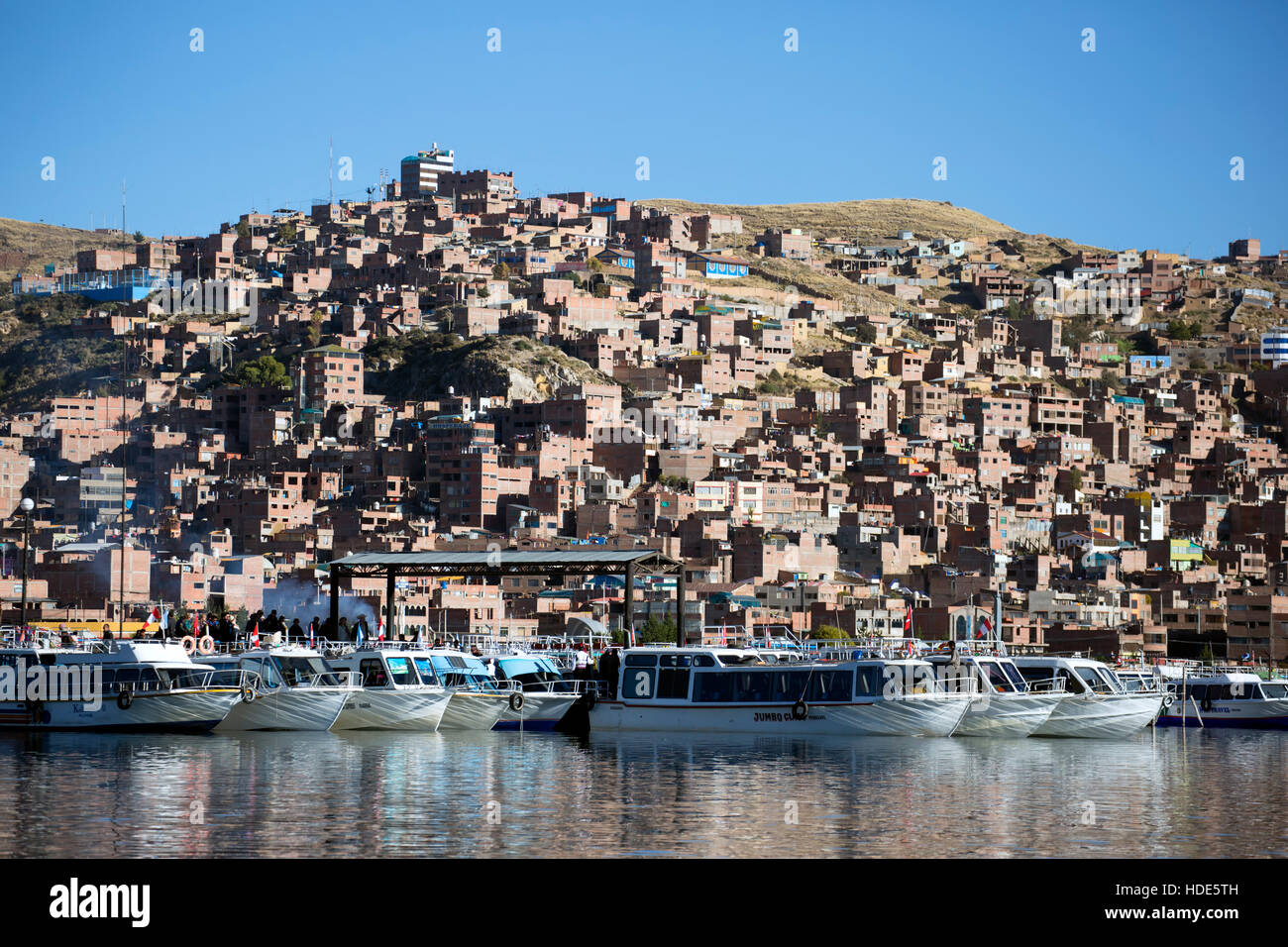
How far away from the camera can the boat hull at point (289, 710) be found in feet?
129

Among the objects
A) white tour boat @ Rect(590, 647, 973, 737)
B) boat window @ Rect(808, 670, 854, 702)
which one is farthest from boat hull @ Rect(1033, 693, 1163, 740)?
boat window @ Rect(808, 670, 854, 702)

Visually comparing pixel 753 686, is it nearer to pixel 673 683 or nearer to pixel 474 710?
pixel 673 683

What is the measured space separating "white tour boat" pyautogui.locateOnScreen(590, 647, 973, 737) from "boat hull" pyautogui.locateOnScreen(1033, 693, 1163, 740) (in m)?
3.33

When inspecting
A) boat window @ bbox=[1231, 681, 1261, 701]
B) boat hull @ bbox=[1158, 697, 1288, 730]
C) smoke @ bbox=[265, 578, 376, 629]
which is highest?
smoke @ bbox=[265, 578, 376, 629]

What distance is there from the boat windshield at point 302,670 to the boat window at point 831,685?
9691 millimetres

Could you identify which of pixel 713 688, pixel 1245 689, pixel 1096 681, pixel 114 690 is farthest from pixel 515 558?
pixel 1245 689

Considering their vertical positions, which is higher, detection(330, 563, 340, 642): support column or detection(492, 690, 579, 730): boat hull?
detection(330, 563, 340, 642): support column

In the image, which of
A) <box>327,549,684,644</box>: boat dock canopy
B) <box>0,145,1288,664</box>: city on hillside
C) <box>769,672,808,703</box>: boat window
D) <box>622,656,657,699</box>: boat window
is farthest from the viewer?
<box>0,145,1288,664</box>: city on hillside

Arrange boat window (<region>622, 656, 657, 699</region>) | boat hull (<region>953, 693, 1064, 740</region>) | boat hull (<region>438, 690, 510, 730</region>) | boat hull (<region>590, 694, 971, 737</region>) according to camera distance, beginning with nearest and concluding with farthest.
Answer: boat hull (<region>590, 694, 971, 737</region>) → boat hull (<region>953, 693, 1064, 740</region>) → boat window (<region>622, 656, 657, 699</region>) → boat hull (<region>438, 690, 510, 730</region>)

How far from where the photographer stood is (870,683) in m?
40.2

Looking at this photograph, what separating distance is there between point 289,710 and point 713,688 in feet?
28.3

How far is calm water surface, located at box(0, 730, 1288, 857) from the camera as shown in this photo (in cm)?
2183

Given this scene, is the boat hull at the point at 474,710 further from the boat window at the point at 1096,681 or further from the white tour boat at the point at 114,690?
the boat window at the point at 1096,681

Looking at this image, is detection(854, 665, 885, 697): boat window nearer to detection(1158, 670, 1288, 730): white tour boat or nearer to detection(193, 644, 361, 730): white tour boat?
detection(193, 644, 361, 730): white tour boat
